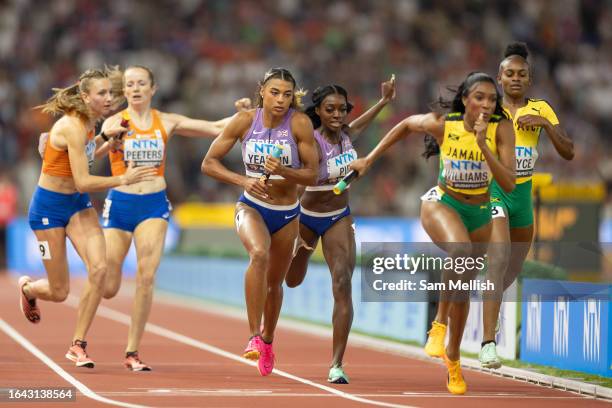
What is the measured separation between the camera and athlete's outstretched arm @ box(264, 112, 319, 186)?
1045 centimetres

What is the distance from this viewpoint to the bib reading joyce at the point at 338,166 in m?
11.1

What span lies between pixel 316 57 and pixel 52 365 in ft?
65.5

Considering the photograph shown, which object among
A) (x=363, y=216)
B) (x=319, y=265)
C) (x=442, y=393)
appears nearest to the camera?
(x=442, y=393)

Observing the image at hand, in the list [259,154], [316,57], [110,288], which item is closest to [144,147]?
[110,288]

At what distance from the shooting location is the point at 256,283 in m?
10.6

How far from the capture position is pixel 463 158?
33.3ft

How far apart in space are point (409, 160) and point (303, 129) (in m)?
18.6

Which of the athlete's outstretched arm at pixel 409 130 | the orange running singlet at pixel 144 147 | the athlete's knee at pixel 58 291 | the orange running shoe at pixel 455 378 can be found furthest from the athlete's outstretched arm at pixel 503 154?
the athlete's knee at pixel 58 291

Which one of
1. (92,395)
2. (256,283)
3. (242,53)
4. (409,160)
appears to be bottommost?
(92,395)

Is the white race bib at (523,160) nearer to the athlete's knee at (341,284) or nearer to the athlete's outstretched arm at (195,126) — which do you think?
the athlete's knee at (341,284)

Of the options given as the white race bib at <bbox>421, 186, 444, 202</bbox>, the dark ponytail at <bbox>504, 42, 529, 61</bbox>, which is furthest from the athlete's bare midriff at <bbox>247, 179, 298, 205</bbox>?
A: the dark ponytail at <bbox>504, 42, 529, 61</bbox>

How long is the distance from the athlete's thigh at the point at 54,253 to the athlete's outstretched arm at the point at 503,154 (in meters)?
3.93

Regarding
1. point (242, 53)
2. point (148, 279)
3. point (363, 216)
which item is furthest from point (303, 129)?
point (242, 53)

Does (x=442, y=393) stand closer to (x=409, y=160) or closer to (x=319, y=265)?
(x=319, y=265)
